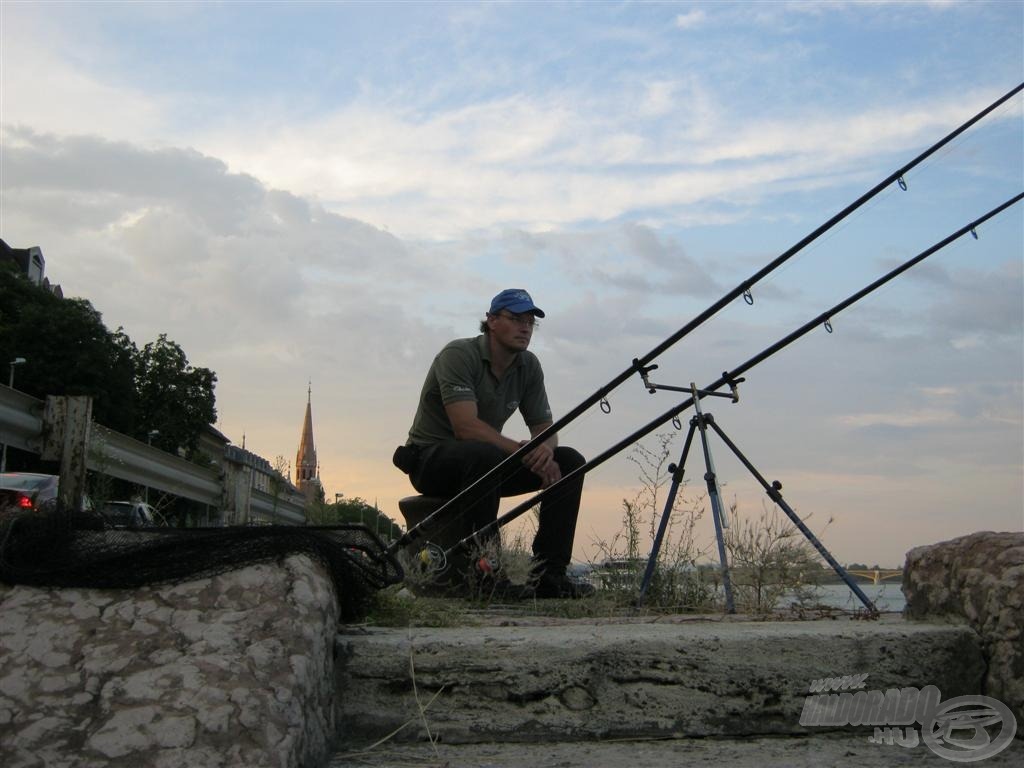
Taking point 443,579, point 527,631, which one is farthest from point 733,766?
point 443,579

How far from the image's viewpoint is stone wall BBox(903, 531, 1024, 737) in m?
2.73

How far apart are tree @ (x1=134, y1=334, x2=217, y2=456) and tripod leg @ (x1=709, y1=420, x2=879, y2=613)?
57265 mm

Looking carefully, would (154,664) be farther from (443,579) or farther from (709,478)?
(443,579)

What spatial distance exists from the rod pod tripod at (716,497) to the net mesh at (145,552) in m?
1.17

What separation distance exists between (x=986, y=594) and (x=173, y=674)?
198 cm

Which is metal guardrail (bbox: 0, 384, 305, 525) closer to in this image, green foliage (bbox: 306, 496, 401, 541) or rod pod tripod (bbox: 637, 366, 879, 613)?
green foliage (bbox: 306, 496, 401, 541)

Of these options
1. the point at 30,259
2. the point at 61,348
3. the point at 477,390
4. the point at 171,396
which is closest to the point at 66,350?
the point at 61,348

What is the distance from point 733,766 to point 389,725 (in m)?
0.84

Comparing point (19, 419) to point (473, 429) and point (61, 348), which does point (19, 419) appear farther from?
point (61, 348)

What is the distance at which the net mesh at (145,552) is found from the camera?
9.02ft

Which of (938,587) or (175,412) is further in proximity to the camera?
(175,412)

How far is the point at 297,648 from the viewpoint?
8.28 ft

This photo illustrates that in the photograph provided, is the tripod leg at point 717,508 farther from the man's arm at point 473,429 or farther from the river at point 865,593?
the man's arm at point 473,429

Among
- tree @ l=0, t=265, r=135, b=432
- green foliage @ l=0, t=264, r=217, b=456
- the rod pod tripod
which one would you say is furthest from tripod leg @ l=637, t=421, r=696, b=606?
tree @ l=0, t=265, r=135, b=432
